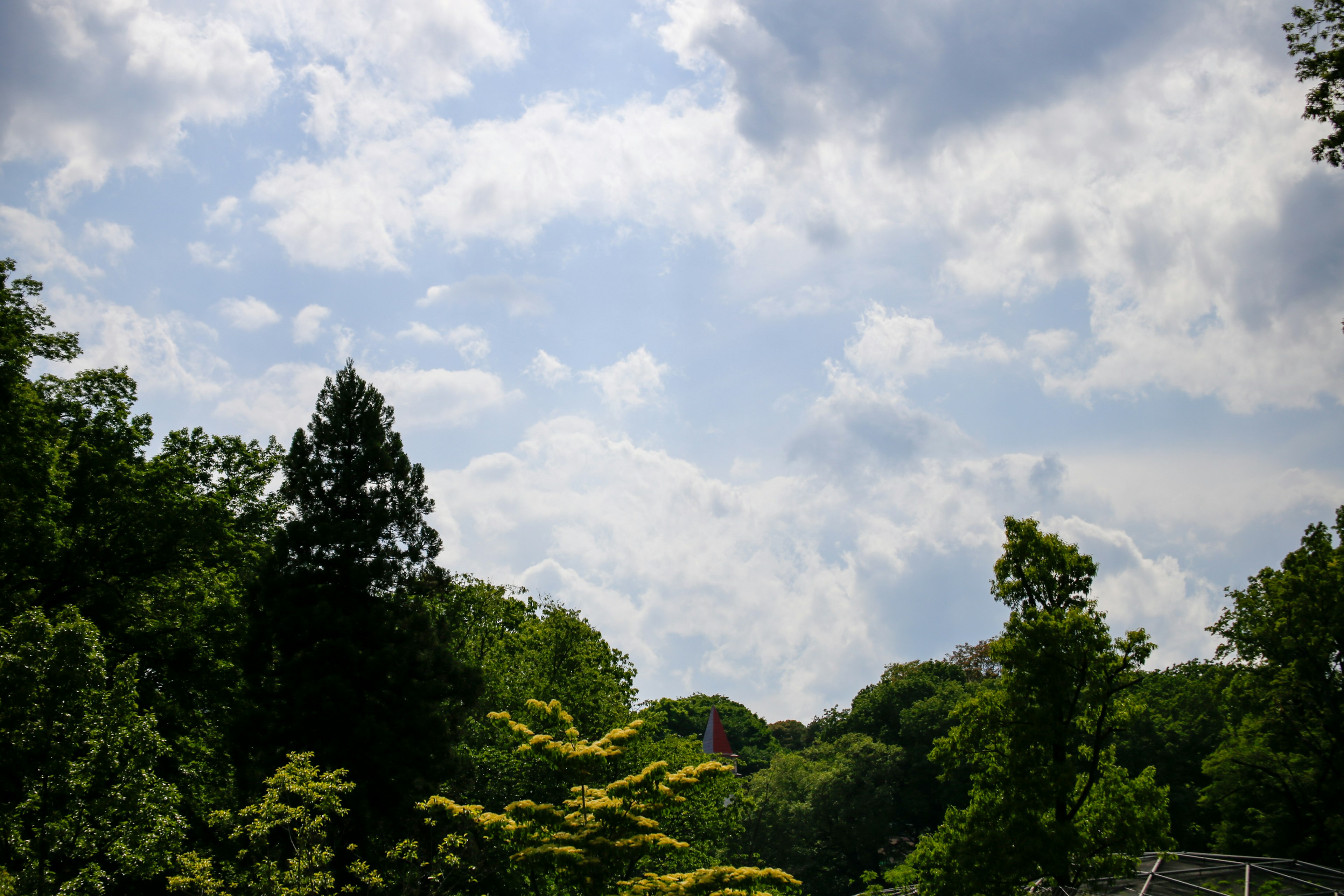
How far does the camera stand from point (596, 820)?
1366 cm

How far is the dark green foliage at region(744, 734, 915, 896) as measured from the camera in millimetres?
43750

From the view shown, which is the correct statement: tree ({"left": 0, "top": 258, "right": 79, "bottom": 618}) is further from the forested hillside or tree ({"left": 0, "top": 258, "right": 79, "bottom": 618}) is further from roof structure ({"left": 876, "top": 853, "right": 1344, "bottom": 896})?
roof structure ({"left": 876, "top": 853, "right": 1344, "bottom": 896})

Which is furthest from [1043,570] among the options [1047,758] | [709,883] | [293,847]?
[293,847]

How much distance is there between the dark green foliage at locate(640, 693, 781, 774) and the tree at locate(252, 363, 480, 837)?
207 ft

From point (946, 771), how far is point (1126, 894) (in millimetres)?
5035

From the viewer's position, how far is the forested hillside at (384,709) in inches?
560

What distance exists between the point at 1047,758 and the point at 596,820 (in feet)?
35.7

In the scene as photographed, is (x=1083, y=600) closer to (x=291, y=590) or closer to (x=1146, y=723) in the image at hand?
(x=291, y=590)

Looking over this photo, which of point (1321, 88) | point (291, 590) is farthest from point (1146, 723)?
point (291, 590)

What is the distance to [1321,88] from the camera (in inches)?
532

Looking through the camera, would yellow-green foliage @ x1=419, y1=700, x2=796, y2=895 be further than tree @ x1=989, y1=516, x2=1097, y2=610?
No

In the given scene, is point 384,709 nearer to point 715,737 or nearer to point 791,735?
point 715,737

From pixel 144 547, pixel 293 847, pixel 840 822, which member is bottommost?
pixel 840 822

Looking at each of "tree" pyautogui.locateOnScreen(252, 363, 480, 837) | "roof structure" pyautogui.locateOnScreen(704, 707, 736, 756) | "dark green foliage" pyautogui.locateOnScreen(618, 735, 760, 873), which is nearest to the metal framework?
"dark green foliage" pyautogui.locateOnScreen(618, 735, 760, 873)
